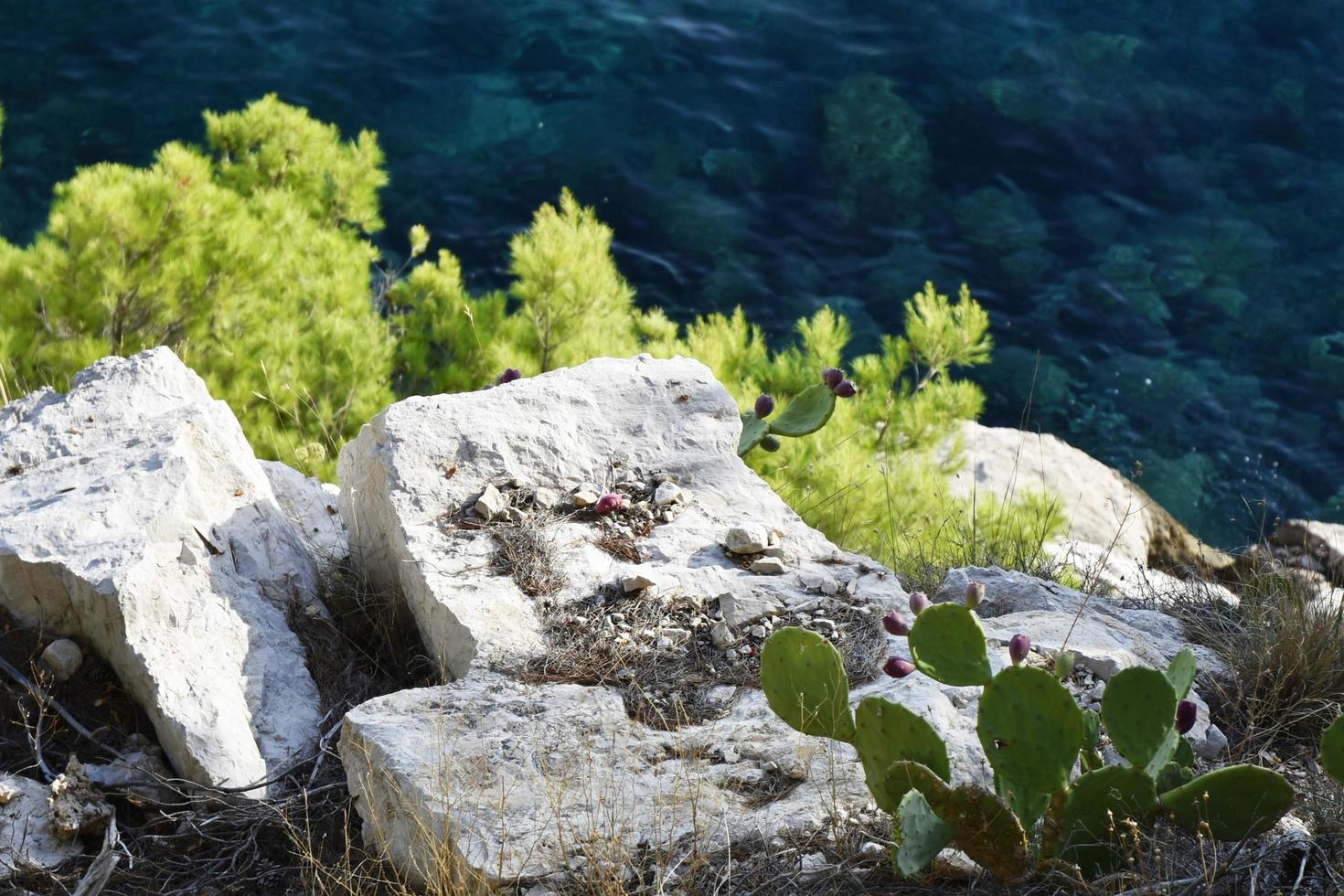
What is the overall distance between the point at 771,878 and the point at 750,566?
112 cm

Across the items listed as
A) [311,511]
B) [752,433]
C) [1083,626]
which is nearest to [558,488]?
[311,511]

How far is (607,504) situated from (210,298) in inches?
102

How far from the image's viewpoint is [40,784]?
2748 millimetres

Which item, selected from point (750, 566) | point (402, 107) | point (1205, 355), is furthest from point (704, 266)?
point (750, 566)

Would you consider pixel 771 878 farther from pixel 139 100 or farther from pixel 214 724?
pixel 139 100

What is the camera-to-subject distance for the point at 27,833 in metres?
2.64

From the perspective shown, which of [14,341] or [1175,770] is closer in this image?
[1175,770]

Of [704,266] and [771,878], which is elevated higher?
[771,878]

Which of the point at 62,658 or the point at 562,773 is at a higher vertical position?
the point at 562,773

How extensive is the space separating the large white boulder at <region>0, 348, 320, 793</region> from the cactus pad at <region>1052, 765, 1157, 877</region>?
67.5 inches

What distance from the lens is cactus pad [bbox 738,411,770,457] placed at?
13.8 feet

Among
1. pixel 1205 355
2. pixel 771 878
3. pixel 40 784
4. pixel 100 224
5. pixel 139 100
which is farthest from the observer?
pixel 139 100

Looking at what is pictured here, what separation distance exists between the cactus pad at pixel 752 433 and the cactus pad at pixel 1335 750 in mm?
2214

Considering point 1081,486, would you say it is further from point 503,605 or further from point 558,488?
point 503,605
